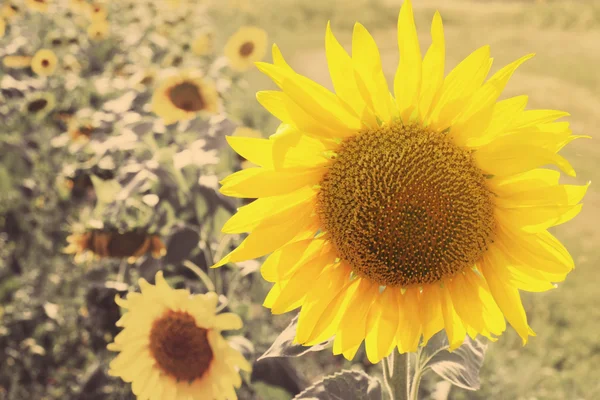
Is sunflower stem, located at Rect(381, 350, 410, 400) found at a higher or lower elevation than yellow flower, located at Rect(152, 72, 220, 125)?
lower

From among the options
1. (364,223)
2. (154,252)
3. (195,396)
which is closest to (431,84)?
(364,223)

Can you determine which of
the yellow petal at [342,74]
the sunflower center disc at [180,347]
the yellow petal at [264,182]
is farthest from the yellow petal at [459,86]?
the sunflower center disc at [180,347]

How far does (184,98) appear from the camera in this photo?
117 inches

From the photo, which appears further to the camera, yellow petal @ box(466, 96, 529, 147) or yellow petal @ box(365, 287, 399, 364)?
yellow petal @ box(365, 287, 399, 364)

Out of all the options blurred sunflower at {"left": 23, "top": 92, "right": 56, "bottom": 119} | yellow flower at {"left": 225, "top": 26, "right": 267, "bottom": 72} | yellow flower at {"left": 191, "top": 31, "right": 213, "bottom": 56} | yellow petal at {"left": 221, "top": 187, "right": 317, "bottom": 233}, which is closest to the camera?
yellow petal at {"left": 221, "top": 187, "right": 317, "bottom": 233}

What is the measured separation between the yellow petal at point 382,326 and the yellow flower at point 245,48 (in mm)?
3633

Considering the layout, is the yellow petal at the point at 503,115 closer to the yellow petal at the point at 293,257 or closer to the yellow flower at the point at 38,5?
the yellow petal at the point at 293,257

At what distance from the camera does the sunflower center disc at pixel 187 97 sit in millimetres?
2945

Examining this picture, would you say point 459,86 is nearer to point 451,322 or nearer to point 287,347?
point 451,322

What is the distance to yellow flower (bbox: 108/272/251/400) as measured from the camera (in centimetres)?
155

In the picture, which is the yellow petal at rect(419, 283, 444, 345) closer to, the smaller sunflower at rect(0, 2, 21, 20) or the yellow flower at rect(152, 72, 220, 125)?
the yellow flower at rect(152, 72, 220, 125)

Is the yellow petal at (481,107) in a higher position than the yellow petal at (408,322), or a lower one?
higher

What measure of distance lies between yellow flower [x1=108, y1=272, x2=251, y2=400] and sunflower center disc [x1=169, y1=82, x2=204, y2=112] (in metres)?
1.50

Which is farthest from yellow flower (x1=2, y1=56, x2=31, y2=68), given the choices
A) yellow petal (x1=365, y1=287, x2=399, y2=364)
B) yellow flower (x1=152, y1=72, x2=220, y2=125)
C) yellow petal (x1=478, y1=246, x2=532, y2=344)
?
yellow petal (x1=478, y1=246, x2=532, y2=344)
